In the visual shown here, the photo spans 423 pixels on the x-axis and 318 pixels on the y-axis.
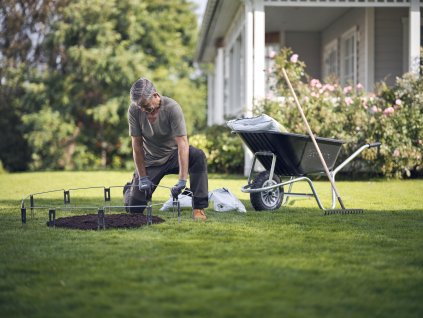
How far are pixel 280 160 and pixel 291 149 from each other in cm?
21

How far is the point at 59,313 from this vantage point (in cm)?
284

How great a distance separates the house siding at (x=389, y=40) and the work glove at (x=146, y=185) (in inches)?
304

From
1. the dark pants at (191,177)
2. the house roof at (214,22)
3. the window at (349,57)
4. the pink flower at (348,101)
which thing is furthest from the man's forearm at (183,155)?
the window at (349,57)

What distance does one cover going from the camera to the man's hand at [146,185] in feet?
19.1

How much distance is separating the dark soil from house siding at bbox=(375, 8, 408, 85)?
315 inches

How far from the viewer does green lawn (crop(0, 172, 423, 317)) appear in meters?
2.91

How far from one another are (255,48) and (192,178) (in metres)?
5.28

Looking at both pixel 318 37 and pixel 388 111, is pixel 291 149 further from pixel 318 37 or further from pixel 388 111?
pixel 318 37

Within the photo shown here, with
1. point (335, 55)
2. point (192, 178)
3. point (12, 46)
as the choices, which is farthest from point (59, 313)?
point (12, 46)

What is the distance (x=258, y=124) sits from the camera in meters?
6.29

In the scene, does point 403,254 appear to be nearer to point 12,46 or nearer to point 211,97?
point 12,46

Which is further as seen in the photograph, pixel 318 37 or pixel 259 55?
pixel 318 37

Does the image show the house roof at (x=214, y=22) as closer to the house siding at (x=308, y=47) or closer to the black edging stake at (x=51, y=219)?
the house siding at (x=308, y=47)

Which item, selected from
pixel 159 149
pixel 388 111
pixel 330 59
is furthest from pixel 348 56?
pixel 159 149
